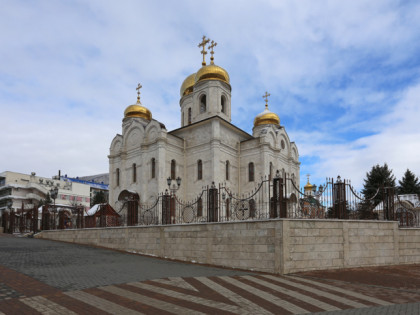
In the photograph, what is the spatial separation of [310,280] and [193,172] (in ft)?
59.5

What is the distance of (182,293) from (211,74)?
2478 centimetres

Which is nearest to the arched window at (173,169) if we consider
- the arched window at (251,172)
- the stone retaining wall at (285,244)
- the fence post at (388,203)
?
the arched window at (251,172)

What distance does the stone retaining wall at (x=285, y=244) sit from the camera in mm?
9430

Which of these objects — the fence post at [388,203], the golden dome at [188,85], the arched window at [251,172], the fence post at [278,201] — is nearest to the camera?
the fence post at [278,201]

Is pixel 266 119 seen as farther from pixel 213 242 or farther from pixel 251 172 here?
pixel 213 242

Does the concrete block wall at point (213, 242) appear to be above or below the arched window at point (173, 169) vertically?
below

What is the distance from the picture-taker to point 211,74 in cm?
2917

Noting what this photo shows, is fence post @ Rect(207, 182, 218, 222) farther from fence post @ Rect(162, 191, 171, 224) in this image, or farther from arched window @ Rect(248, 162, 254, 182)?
arched window @ Rect(248, 162, 254, 182)

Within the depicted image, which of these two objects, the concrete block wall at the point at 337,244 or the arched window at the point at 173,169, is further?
the arched window at the point at 173,169

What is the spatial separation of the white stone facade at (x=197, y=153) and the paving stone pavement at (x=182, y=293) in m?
15.9

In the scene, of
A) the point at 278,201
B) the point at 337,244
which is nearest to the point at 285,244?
the point at 278,201

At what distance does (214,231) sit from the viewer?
1099cm

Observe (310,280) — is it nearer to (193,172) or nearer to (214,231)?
(214,231)

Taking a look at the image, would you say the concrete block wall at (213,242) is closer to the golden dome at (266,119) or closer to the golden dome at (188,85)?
the golden dome at (188,85)
